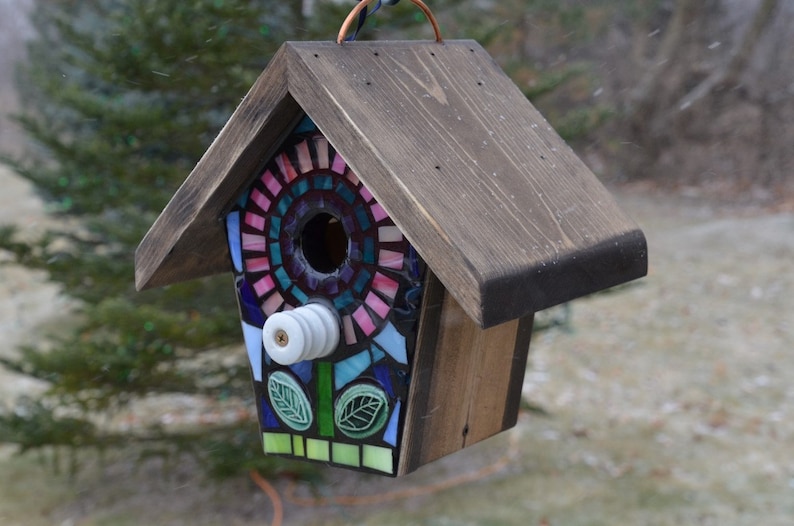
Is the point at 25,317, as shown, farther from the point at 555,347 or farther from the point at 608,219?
the point at 608,219

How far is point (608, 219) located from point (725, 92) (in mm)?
13577

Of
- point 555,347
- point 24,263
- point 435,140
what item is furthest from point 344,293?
point 555,347

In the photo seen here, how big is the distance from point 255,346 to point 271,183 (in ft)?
1.18

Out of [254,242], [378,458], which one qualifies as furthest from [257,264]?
[378,458]

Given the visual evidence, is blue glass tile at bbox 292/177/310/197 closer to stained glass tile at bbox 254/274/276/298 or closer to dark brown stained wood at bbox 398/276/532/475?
stained glass tile at bbox 254/274/276/298

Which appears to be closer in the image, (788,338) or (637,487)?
(637,487)

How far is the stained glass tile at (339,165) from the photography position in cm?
172

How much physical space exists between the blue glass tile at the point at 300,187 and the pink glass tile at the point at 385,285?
0.76 ft

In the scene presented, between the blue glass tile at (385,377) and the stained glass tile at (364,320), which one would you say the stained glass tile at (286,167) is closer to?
the stained glass tile at (364,320)

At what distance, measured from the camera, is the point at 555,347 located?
8438mm

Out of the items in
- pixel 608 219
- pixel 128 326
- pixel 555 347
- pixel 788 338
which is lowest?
pixel 788 338

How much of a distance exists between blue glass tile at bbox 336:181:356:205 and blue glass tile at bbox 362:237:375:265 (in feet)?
0.27

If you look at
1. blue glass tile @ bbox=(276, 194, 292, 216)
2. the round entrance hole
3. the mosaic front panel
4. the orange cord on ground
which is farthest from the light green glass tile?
the orange cord on ground

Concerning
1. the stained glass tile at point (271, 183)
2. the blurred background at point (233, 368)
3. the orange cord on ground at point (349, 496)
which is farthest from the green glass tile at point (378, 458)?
the orange cord on ground at point (349, 496)
